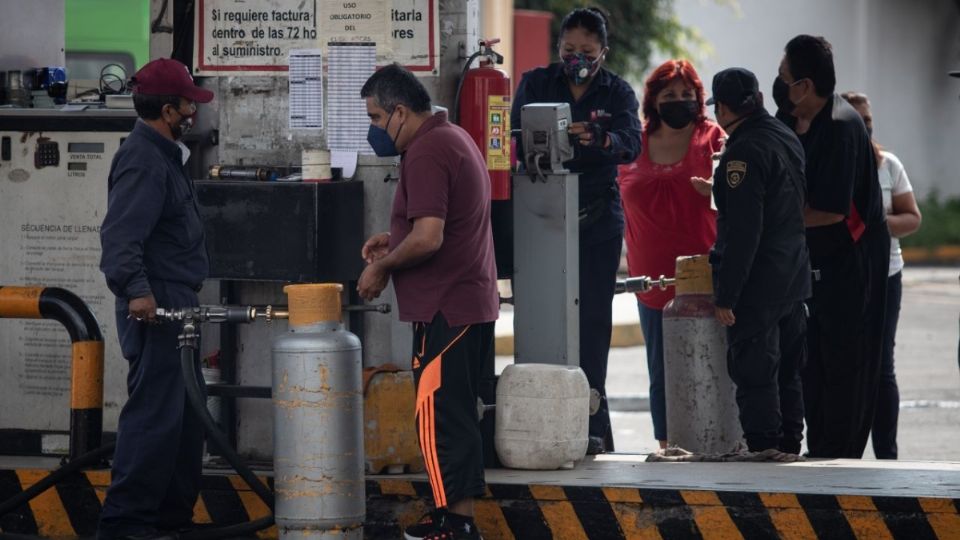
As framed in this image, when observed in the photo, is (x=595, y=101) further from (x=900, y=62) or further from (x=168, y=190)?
(x=900, y=62)

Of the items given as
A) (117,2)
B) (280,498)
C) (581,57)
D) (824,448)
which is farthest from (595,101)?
(117,2)

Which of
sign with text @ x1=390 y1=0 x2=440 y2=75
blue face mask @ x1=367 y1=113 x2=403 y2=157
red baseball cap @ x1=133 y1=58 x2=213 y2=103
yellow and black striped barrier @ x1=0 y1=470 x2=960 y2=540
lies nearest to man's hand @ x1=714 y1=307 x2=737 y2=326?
yellow and black striped barrier @ x1=0 y1=470 x2=960 y2=540

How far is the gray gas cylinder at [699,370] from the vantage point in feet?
26.0

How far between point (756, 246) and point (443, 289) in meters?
1.57

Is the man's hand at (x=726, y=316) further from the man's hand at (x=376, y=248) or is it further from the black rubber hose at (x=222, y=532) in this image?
the black rubber hose at (x=222, y=532)

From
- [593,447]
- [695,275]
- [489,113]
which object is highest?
[489,113]

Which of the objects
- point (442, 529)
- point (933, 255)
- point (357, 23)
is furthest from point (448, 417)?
point (933, 255)

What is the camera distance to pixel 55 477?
7.16 m

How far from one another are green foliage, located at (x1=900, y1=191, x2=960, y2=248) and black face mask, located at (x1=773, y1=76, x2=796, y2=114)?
58.9 feet

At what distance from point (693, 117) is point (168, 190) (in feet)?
9.63

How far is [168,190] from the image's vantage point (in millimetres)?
6809

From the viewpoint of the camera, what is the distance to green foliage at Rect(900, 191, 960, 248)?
26141 mm

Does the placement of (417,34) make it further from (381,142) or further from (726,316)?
(726,316)

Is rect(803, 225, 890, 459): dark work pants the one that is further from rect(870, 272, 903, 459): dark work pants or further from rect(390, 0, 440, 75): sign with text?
rect(390, 0, 440, 75): sign with text
